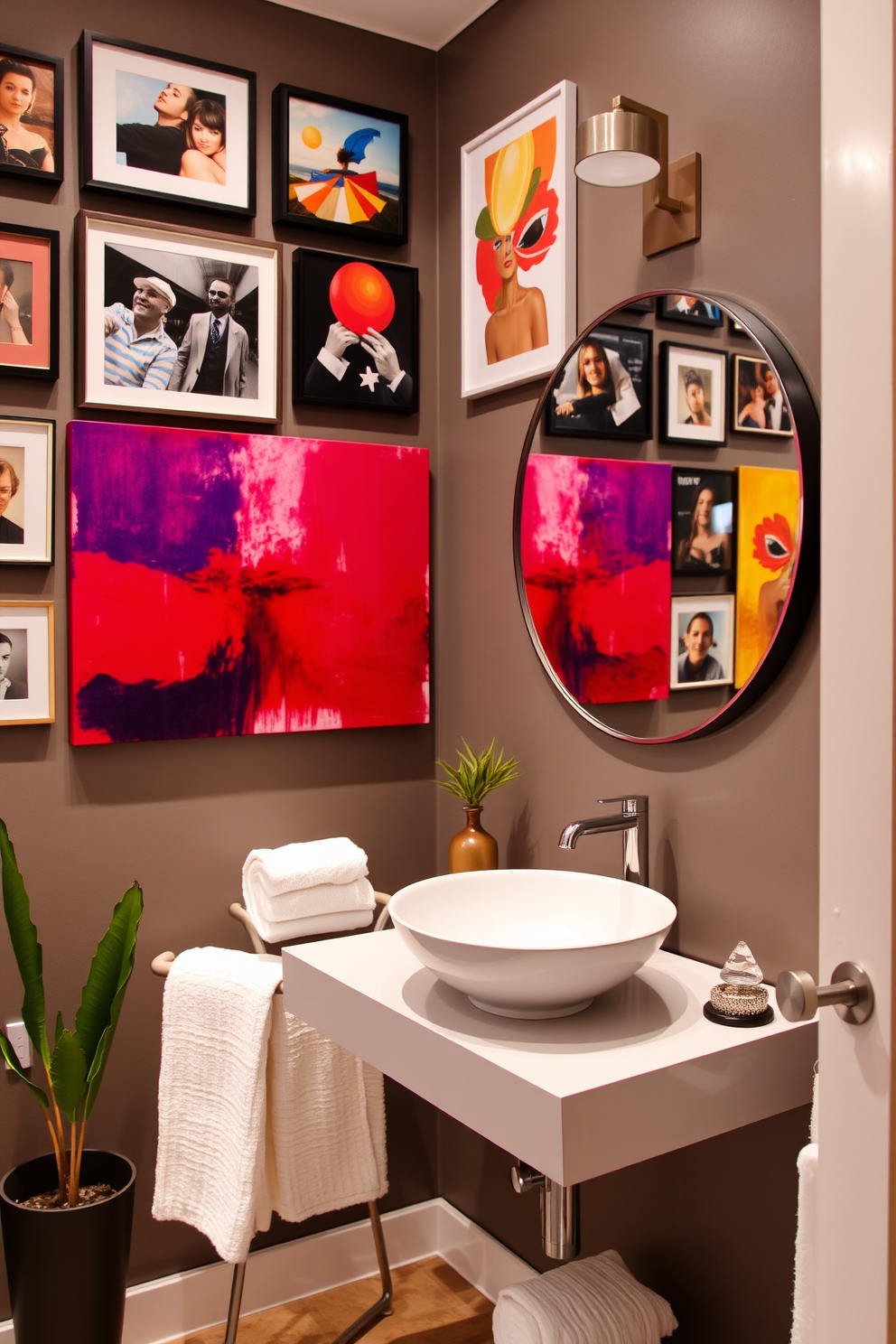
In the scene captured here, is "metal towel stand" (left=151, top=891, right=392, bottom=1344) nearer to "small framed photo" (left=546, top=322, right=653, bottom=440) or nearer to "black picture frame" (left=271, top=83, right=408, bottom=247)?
"small framed photo" (left=546, top=322, right=653, bottom=440)

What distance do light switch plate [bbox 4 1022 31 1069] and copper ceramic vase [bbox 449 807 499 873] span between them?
85 centimetres

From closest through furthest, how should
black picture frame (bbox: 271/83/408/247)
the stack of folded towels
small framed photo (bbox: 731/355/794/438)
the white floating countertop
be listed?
the white floating countertop, small framed photo (bbox: 731/355/794/438), the stack of folded towels, black picture frame (bbox: 271/83/408/247)

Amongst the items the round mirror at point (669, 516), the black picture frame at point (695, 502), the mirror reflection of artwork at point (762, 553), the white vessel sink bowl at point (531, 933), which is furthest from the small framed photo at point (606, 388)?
the white vessel sink bowl at point (531, 933)

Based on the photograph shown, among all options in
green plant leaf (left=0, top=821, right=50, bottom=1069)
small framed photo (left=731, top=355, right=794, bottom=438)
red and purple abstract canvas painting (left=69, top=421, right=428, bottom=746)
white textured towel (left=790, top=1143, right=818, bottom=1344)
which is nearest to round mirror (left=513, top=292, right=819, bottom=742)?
small framed photo (left=731, top=355, right=794, bottom=438)

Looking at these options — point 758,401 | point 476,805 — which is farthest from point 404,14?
point 476,805

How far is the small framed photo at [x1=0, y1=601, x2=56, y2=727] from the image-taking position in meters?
1.93

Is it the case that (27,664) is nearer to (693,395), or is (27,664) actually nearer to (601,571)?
(601,571)

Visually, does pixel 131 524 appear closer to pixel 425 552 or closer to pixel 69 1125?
pixel 425 552

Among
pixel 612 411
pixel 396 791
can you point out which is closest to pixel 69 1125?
pixel 396 791

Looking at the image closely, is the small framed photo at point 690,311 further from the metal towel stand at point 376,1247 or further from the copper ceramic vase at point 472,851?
the metal towel stand at point 376,1247

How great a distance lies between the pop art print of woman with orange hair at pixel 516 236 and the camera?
6.47ft

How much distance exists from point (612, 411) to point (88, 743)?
3.72 ft

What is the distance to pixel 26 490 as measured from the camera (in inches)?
76.4

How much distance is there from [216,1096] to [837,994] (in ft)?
4.38
